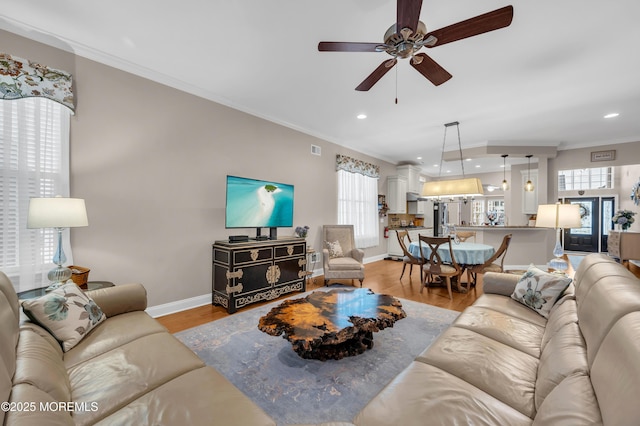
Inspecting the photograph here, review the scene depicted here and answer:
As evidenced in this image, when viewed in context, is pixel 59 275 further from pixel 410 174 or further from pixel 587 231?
pixel 587 231

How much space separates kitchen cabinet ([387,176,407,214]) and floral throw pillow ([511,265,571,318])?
4695mm

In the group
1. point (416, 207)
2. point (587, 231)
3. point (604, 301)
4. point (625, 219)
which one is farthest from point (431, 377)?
point (587, 231)

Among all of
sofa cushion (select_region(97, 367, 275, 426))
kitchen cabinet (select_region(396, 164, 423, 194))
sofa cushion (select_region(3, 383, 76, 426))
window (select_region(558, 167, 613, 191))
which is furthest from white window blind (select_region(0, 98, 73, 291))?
window (select_region(558, 167, 613, 191))

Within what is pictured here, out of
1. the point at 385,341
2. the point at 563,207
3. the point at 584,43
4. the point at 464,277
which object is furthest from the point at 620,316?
the point at 464,277

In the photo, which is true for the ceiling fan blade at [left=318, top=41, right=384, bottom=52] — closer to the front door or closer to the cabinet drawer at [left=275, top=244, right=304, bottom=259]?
the cabinet drawer at [left=275, top=244, right=304, bottom=259]

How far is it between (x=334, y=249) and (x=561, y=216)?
3147mm

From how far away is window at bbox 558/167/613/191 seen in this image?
8.35 m

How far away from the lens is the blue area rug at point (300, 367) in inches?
68.1

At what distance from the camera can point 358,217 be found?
6.23 meters

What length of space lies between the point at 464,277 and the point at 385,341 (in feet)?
11.4

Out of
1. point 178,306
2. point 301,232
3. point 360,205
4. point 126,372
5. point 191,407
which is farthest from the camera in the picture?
point 360,205

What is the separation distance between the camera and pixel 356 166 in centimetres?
596

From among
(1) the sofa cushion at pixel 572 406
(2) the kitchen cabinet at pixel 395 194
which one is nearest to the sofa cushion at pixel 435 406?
(1) the sofa cushion at pixel 572 406

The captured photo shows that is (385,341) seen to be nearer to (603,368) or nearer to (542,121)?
(603,368)
